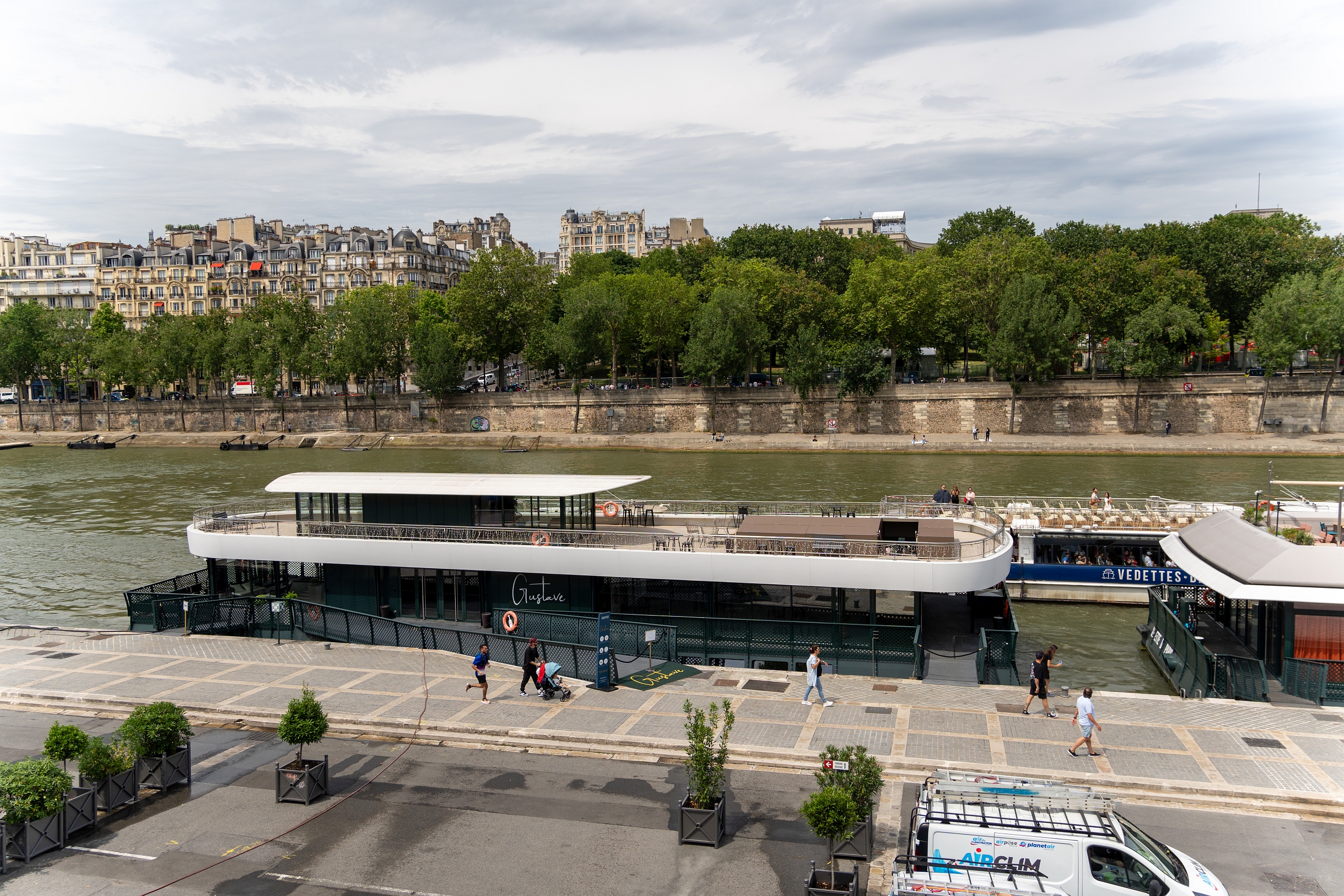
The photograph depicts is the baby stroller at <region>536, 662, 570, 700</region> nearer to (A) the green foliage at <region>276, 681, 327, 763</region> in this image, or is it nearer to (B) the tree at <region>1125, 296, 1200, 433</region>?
(A) the green foliage at <region>276, 681, 327, 763</region>

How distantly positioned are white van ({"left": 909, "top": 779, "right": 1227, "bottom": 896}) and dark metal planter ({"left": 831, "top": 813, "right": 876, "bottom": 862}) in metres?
0.86

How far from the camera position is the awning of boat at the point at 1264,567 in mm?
19953

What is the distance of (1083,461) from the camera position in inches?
2766

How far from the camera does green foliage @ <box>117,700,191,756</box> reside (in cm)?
1562

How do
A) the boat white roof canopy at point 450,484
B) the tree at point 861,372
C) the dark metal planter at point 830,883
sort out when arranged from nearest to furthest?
the dark metal planter at point 830,883 < the boat white roof canopy at point 450,484 < the tree at point 861,372

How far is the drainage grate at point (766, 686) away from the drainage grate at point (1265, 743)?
871 cm

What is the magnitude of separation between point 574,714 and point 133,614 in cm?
1647

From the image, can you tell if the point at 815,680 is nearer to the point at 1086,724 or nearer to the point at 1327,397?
the point at 1086,724

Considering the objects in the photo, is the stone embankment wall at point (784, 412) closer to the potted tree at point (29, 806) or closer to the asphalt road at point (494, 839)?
the asphalt road at point (494, 839)

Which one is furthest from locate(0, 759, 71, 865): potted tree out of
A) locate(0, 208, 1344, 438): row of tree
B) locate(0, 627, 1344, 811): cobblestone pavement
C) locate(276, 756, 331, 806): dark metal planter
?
locate(0, 208, 1344, 438): row of tree

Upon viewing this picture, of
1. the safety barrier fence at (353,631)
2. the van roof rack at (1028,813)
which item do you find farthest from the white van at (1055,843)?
the safety barrier fence at (353,631)

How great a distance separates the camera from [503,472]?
71500mm

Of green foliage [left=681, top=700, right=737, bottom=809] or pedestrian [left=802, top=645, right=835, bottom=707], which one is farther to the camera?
pedestrian [left=802, top=645, right=835, bottom=707]

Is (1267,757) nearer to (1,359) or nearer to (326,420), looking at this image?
(326,420)
